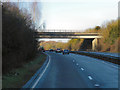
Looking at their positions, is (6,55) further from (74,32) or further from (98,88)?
(74,32)

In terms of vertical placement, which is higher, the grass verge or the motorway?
the grass verge

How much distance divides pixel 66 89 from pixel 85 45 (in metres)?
94.4

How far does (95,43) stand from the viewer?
8231 centimetres

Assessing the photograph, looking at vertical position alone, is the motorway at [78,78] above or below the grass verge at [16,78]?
below

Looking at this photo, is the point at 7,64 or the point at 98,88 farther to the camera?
the point at 7,64

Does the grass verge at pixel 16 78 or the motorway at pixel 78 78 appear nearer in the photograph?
the grass verge at pixel 16 78

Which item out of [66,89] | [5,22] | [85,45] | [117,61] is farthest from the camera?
[85,45]

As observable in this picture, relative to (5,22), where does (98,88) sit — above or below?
below

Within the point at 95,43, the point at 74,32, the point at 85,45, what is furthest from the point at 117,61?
the point at 85,45

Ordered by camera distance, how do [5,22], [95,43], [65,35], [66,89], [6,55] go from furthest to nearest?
[95,43], [65,35], [6,55], [5,22], [66,89]

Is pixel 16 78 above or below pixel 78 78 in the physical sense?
above

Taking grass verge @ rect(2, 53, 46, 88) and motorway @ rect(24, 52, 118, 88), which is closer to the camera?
grass verge @ rect(2, 53, 46, 88)

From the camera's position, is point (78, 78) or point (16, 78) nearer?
point (16, 78)

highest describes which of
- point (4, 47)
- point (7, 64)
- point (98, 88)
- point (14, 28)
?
point (14, 28)
